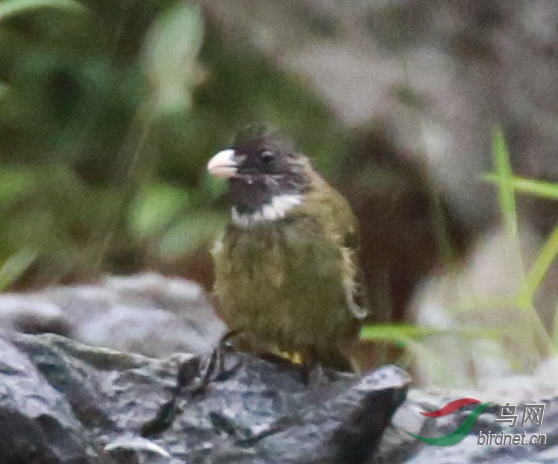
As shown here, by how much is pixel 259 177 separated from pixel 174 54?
2.93 feet

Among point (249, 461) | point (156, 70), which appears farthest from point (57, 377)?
point (156, 70)

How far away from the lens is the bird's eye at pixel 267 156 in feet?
6.97

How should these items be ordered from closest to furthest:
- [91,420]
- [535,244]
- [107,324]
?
[91,420], [107,324], [535,244]

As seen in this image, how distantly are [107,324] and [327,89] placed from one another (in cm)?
88

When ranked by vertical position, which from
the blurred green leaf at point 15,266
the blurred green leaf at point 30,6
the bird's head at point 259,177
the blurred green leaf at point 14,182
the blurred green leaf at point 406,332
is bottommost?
the blurred green leaf at point 15,266

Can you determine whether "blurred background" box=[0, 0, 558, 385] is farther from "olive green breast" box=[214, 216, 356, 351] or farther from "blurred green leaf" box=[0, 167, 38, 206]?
"olive green breast" box=[214, 216, 356, 351]

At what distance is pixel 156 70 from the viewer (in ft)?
9.57

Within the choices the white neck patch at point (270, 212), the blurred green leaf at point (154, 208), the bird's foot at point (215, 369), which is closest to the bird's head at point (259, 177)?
the white neck patch at point (270, 212)

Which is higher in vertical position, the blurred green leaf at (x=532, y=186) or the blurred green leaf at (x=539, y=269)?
the blurred green leaf at (x=532, y=186)

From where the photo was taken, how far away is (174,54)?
2898 mm

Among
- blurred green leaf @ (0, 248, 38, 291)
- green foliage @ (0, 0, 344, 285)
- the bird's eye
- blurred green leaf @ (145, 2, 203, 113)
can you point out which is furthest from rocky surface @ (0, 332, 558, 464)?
blurred green leaf @ (145, 2, 203, 113)

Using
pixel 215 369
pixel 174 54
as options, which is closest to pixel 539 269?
pixel 215 369

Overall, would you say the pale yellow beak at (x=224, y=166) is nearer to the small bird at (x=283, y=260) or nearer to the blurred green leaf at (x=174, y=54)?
the small bird at (x=283, y=260)

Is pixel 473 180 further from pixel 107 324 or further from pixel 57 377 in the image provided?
pixel 57 377
